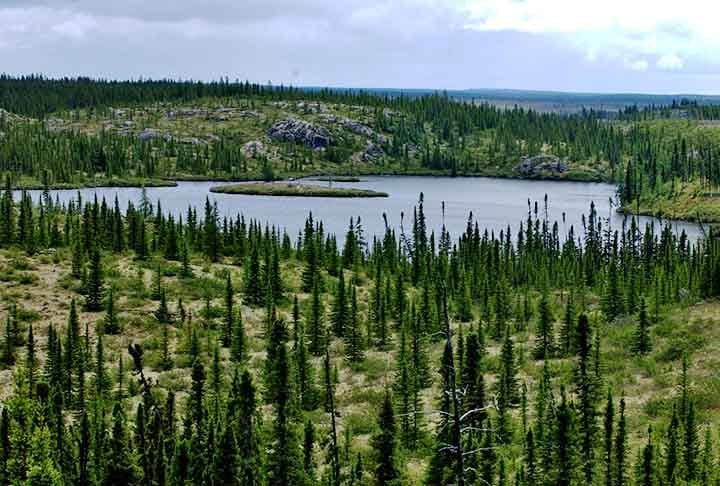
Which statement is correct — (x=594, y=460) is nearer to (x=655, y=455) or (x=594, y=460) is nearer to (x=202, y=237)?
(x=655, y=455)

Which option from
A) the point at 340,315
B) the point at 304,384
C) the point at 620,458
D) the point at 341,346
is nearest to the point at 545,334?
the point at 341,346

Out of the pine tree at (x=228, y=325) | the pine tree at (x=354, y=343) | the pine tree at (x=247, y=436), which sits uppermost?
the pine tree at (x=247, y=436)

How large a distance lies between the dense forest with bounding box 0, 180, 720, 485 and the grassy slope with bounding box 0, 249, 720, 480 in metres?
0.45

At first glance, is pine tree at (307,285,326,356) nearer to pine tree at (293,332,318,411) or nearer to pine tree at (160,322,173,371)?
pine tree at (293,332,318,411)

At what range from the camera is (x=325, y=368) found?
7975cm

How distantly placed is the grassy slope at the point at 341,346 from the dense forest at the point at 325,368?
45 centimetres

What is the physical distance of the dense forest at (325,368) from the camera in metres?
49.8

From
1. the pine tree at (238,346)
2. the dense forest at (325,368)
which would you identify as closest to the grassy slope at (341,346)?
the dense forest at (325,368)

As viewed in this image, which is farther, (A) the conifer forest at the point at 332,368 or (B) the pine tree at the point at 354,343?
(B) the pine tree at the point at 354,343

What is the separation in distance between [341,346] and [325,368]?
23782 millimetres

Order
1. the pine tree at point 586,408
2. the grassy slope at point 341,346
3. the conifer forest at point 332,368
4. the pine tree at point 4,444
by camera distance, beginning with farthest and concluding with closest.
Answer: the grassy slope at point 341,346 → the pine tree at point 586,408 → the conifer forest at point 332,368 → the pine tree at point 4,444

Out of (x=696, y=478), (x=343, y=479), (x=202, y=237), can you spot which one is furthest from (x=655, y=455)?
(x=202, y=237)

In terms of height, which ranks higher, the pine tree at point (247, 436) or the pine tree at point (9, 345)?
the pine tree at point (247, 436)

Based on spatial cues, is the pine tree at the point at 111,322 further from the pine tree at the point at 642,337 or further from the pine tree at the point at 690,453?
the pine tree at the point at 690,453
